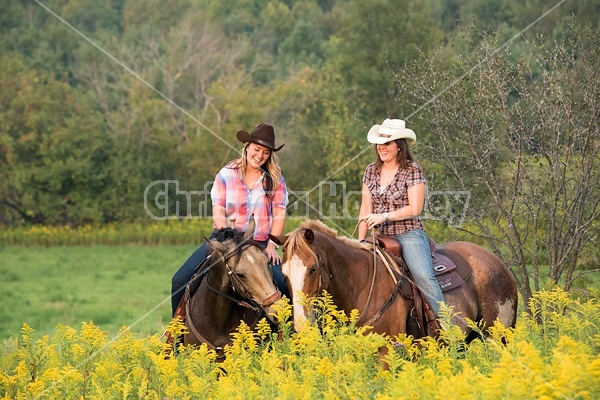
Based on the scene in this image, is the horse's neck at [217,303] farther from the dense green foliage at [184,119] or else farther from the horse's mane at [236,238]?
the dense green foliage at [184,119]

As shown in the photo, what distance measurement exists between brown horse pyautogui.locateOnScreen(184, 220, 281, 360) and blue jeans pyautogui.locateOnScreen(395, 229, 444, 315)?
1.41 metres

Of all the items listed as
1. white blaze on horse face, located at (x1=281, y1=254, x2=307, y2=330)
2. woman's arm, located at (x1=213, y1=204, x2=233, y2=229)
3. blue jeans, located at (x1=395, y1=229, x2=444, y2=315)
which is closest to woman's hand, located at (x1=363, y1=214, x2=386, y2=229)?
blue jeans, located at (x1=395, y1=229, x2=444, y2=315)

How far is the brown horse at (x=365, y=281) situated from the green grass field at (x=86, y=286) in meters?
9.60

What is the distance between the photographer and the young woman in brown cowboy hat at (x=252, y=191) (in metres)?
9.31

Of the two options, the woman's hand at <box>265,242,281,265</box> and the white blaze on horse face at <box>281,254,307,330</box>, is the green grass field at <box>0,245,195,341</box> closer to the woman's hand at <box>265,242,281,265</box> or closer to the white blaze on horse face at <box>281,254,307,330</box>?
the woman's hand at <box>265,242,281,265</box>

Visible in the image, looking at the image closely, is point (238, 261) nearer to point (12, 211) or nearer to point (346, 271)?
point (346, 271)

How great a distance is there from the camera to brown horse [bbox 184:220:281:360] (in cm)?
845

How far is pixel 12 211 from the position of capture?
1871 inches

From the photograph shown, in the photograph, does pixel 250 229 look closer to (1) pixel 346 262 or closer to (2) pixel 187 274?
(1) pixel 346 262

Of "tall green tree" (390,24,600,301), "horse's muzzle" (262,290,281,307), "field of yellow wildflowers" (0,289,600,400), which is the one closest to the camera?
"field of yellow wildflowers" (0,289,600,400)

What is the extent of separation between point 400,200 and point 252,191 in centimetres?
145

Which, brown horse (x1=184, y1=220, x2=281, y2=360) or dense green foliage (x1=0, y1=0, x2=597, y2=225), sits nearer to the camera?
brown horse (x1=184, y1=220, x2=281, y2=360)

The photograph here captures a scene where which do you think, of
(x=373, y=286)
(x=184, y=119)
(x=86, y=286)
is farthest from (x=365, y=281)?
(x=184, y=119)

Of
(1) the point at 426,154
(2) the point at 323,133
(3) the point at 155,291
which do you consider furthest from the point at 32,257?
(1) the point at 426,154
